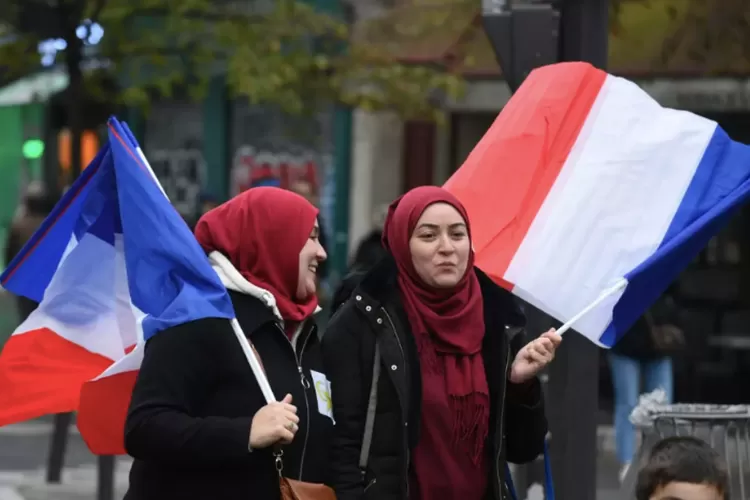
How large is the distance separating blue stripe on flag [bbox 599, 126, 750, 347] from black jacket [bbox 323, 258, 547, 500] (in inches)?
19.2

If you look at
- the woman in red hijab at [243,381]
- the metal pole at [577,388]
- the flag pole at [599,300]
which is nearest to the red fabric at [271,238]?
the woman in red hijab at [243,381]

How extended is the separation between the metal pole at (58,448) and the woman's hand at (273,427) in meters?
6.55

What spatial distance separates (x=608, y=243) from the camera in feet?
18.4

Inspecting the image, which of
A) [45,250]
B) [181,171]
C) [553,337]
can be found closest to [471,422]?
[553,337]

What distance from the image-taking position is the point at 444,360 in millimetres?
4848

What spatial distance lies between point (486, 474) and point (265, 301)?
844 millimetres

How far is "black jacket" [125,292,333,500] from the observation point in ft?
14.7

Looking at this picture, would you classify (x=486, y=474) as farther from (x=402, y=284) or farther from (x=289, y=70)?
(x=289, y=70)


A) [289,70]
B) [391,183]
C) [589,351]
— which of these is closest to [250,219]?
[589,351]

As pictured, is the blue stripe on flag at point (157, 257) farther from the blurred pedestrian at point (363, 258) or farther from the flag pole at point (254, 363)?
the blurred pedestrian at point (363, 258)

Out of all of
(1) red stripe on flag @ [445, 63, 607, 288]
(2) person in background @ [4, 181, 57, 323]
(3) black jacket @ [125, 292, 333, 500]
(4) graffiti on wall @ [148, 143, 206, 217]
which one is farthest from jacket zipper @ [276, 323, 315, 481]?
(4) graffiti on wall @ [148, 143, 206, 217]

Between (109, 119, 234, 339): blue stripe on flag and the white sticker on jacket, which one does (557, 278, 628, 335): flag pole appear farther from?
(109, 119, 234, 339): blue stripe on flag

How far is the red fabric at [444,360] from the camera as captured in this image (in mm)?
4777

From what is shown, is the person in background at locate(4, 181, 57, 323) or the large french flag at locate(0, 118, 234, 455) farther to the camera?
the person in background at locate(4, 181, 57, 323)
